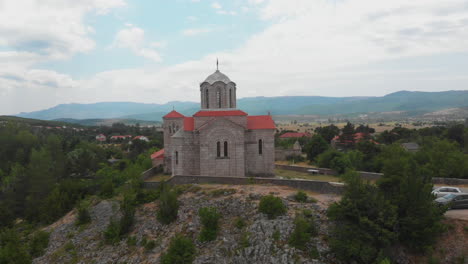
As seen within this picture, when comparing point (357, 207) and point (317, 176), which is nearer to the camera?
point (357, 207)

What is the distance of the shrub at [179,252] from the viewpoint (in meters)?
16.9

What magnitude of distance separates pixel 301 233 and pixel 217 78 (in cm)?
1619

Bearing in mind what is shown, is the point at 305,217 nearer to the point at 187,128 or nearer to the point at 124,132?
the point at 187,128

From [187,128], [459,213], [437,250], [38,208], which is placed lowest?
[38,208]

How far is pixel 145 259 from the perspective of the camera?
60.1 ft

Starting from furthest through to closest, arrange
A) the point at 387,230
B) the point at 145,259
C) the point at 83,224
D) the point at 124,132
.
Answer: the point at 124,132 → the point at 83,224 → the point at 145,259 → the point at 387,230

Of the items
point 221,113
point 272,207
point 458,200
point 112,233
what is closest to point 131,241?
point 112,233

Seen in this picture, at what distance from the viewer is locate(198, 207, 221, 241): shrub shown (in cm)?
1842

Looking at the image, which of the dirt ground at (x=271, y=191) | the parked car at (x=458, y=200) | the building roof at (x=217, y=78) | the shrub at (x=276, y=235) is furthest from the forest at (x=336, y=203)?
the building roof at (x=217, y=78)

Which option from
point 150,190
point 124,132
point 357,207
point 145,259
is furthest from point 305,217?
point 124,132

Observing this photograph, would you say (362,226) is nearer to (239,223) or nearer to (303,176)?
(239,223)

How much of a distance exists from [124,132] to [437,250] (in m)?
120

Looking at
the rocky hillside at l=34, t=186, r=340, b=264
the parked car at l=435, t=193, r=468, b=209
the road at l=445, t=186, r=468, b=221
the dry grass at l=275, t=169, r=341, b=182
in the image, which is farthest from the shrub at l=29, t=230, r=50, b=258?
the parked car at l=435, t=193, r=468, b=209

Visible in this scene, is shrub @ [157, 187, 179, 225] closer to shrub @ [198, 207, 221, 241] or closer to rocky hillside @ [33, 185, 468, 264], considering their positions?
rocky hillside @ [33, 185, 468, 264]
